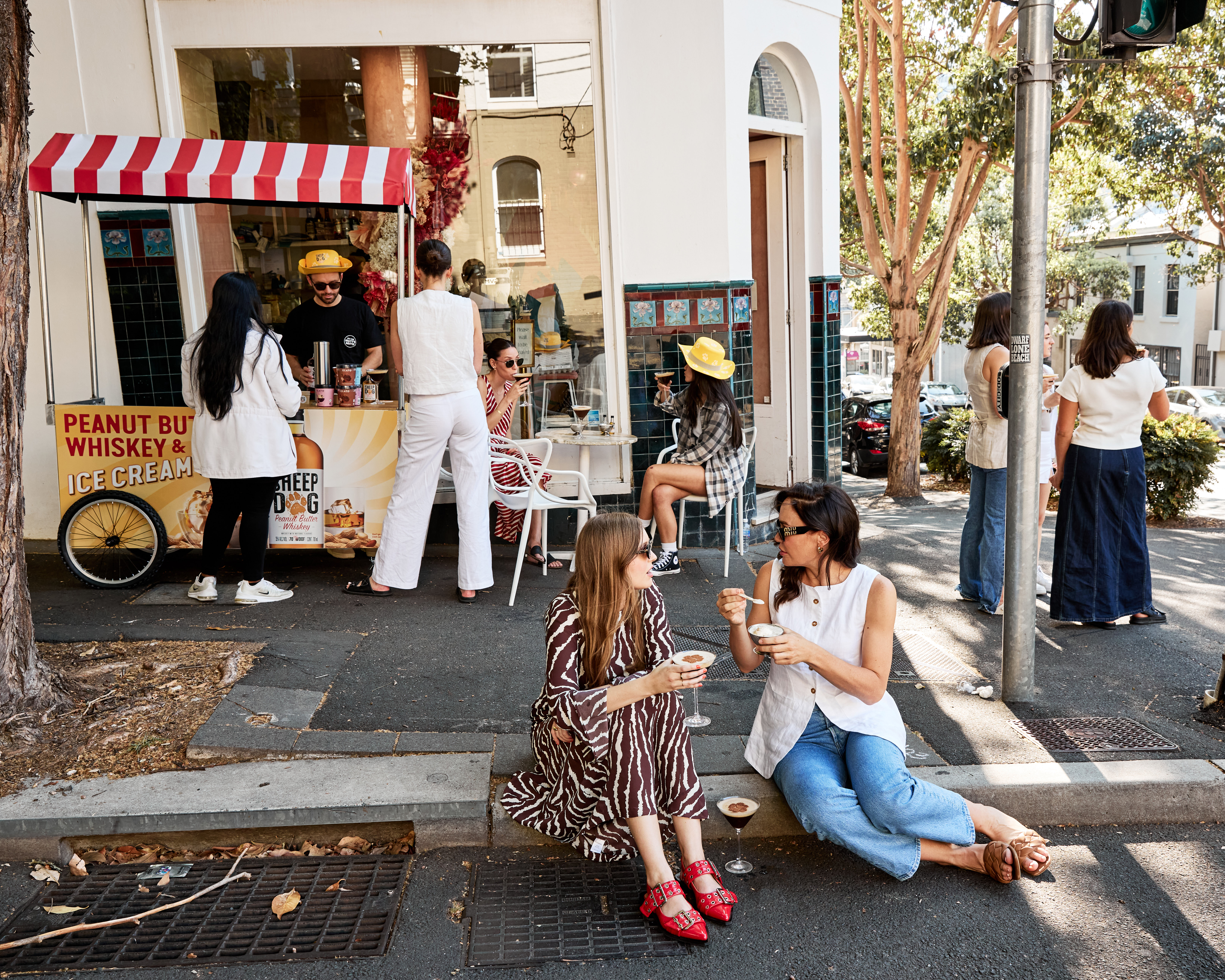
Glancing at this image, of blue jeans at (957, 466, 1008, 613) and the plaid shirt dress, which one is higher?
the plaid shirt dress

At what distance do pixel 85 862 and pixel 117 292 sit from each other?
15.9 feet

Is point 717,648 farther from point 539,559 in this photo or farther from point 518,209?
point 518,209

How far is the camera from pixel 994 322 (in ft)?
19.1

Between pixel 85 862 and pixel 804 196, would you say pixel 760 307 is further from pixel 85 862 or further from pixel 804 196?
pixel 85 862

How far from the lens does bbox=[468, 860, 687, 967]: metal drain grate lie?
302cm

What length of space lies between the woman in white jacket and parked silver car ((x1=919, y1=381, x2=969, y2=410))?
24529mm

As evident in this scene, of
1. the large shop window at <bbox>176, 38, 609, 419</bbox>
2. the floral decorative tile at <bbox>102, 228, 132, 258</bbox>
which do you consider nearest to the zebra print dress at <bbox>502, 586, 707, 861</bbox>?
the large shop window at <bbox>176, 38, 609, 419</bbox>

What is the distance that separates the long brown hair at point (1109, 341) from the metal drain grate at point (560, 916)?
377 centimetres

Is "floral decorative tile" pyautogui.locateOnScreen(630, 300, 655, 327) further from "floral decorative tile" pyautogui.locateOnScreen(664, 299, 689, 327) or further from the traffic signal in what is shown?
the traffic signal

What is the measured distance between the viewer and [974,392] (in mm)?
5988

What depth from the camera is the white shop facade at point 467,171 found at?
7121mm

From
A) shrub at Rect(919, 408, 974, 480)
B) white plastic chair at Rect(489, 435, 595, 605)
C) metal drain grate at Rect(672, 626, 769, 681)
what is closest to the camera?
metal drain grate at Rect(672, 626, 769, 681)

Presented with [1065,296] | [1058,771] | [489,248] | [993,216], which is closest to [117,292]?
[489,248]

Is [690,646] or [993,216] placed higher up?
[993,216]
